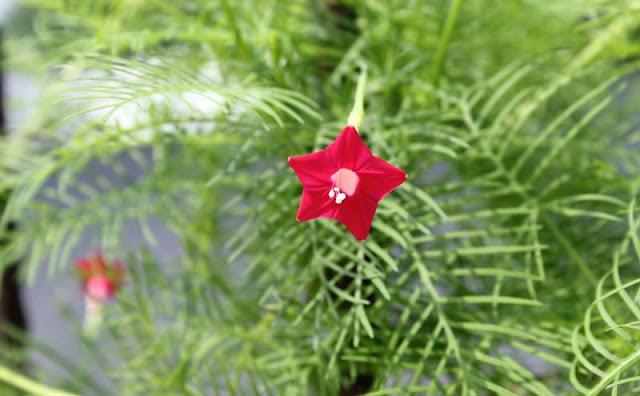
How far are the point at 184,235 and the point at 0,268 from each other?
11 centimetres

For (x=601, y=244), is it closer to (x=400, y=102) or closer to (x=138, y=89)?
(x=400, y=102)

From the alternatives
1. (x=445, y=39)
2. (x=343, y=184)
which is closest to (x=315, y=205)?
(x=343, y=184)

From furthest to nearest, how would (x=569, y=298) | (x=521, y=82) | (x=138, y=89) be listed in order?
(x=521, y=82), (x=569, y=298), (x=138, y=89)

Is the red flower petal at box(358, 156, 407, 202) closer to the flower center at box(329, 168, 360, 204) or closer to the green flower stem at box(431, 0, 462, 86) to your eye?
the flower center at box(329, 168, 360, 204)

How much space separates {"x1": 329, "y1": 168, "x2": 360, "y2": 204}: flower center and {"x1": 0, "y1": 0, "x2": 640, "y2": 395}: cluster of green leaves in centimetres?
3

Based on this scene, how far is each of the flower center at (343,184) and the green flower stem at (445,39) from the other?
12cm

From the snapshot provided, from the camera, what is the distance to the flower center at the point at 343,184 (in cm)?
18

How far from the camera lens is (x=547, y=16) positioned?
0.39 metres

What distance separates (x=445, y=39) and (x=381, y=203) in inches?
3.7

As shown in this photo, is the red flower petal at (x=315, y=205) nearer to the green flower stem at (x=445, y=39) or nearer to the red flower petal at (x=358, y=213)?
the red flower petal at (x=358, y=213)

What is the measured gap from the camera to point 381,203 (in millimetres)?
226

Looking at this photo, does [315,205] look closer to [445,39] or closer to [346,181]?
[346,181]

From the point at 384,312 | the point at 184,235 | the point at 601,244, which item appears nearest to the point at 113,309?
the point at 184,235

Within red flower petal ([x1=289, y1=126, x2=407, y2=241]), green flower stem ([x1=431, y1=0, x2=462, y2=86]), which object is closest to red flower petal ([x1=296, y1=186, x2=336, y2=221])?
red flower petal ([x1=289, y1=126, x2=407, y2=241])
